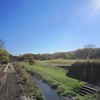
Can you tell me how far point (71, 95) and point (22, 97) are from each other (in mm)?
5523

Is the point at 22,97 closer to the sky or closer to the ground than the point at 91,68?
closer to the ground

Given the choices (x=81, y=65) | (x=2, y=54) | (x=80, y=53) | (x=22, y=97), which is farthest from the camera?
(x=80, y=53)

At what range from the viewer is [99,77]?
28.3 metres

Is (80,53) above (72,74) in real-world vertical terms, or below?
above

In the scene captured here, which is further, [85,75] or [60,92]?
[85,75]

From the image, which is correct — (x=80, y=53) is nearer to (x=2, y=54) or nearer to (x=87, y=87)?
(x=2, y=54)

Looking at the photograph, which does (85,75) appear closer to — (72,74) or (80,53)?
(72,74)

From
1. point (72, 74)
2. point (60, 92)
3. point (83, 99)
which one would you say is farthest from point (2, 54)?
point (83, 99)

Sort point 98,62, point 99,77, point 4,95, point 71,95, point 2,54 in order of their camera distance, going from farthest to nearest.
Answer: point 2,54
point 98,62
point 99,77
point 71,95
point 4,95

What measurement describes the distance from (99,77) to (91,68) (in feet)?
10.8

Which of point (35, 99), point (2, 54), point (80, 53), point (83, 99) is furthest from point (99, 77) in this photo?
point (80, 53)

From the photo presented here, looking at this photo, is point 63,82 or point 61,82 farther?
point 61,82

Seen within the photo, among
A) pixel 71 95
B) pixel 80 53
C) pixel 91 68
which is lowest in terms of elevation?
pixel 71 95

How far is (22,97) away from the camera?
17281 millimetres
